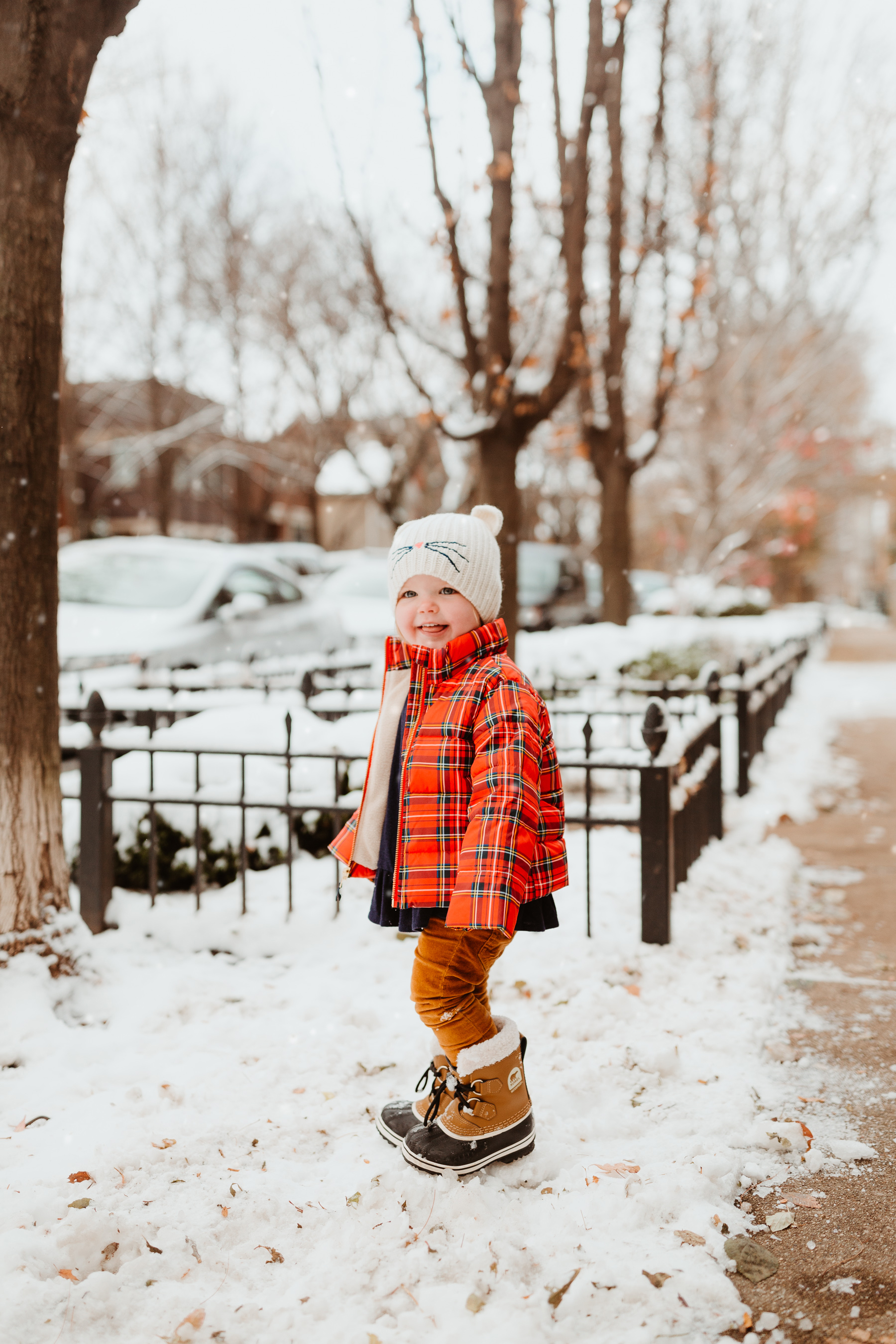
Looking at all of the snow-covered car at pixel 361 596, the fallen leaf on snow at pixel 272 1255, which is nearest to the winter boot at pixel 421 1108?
the fallen leaf on snow at pixel 272 1255

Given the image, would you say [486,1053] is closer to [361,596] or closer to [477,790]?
[477,790]

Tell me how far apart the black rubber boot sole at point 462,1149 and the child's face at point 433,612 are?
1236mm

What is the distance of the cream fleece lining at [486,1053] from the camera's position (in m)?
2.46

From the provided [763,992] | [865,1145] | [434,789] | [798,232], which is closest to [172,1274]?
[434,789]

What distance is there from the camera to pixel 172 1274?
209 cm

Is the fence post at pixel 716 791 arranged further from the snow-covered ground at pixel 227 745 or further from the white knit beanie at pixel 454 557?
the white knit beanie at pixel 454 557

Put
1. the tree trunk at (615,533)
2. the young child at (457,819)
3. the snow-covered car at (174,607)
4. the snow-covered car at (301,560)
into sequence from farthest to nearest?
the snow-covered car at (301,560)
the tree trunk at (615,533)
the snow-covered car at (174,607)
the young child at (457,819)

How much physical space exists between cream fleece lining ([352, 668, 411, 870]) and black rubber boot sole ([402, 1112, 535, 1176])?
69cm

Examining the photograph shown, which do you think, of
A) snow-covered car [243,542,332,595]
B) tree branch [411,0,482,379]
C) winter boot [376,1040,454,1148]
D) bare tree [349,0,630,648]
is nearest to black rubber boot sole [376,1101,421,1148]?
winter boot [376,1040,454,1148]

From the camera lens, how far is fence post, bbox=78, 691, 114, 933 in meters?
3.99

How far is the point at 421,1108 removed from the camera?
2.61 metres

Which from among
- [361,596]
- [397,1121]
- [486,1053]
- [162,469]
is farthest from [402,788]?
[162,469]

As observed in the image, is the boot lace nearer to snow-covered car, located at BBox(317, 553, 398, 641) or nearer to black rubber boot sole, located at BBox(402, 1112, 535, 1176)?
black rubber boot sole, located at BBox(402, 1112, 535, 1176)

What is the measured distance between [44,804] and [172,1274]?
1.80m
